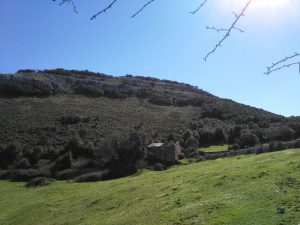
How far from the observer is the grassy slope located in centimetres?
2150

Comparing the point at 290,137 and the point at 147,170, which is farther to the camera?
the point at 290,137

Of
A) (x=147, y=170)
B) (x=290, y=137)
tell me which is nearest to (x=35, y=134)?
(x=147, y=170)

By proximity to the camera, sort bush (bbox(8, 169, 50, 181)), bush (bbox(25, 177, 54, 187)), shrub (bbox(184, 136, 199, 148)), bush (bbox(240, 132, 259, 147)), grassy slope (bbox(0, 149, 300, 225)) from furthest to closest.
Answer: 1. shrub (bbox(184, 136, 199, 148))
2. bush (bbox(240, 132, 259, 147))
3. bush (bbox(8, 169, 50, 181))
4. bush (bbox(25, 177, 54, 187))
5. grassy slope (bbox(0, 149, 300, 225))

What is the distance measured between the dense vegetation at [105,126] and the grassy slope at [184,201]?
1541cm

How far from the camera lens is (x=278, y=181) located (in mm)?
26391

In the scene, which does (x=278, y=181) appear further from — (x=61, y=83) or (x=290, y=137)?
(x=61, y=83)

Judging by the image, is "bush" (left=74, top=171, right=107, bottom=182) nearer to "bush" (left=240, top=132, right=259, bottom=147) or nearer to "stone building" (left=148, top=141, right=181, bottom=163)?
"stone building" (left=148, top=141, right=181, bottom=163)

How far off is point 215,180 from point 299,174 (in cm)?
584

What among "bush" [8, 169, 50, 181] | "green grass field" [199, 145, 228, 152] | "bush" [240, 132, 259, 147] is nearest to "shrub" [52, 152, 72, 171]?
"bush" [8, 169, 50, 181]

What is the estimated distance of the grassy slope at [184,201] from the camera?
70.5 feet

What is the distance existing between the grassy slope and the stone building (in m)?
19.7

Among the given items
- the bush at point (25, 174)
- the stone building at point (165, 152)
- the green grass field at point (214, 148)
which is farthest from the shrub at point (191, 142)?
the bush at point (25, 174)

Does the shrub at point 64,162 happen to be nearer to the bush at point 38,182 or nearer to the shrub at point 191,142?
the bush at point 38,182

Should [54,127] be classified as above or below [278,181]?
above
